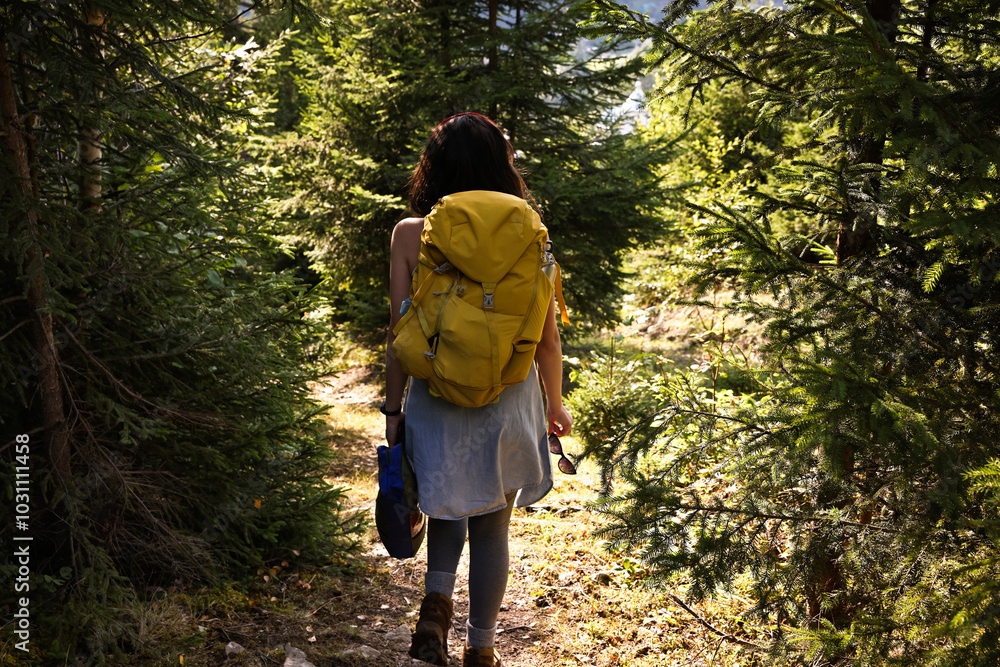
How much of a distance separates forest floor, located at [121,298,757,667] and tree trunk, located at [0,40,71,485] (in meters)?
0.87

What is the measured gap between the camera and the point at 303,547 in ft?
12.0

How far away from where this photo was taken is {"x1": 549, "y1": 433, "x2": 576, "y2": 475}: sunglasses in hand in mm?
2516

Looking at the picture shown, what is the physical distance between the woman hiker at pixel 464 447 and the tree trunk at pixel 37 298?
4.54ft

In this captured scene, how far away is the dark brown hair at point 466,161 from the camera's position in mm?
2320

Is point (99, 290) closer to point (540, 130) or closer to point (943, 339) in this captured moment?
point (943, 339)

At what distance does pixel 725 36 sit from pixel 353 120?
747 cm

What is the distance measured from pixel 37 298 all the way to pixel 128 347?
1.74 ft

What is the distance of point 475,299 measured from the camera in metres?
2.11

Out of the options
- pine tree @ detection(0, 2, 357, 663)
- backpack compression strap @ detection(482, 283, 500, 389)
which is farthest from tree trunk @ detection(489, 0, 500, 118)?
backpack compression strap @ detection(482, 283, 500, 389)

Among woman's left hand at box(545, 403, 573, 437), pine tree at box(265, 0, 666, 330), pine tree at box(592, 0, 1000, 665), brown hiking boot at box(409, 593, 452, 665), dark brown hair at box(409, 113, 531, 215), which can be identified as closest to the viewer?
pine tree at box(592, 0, 1000, 665)

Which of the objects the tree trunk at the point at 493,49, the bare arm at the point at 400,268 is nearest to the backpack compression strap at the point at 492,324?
the bare arm at the point at 400,268

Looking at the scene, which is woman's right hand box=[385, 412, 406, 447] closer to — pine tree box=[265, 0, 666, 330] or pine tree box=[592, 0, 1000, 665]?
pine tree box=[592, 0, 1000, 665]

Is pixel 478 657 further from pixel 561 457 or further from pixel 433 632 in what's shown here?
pixel 561 457

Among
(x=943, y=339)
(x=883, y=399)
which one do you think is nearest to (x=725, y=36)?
(x=943, y=339)
